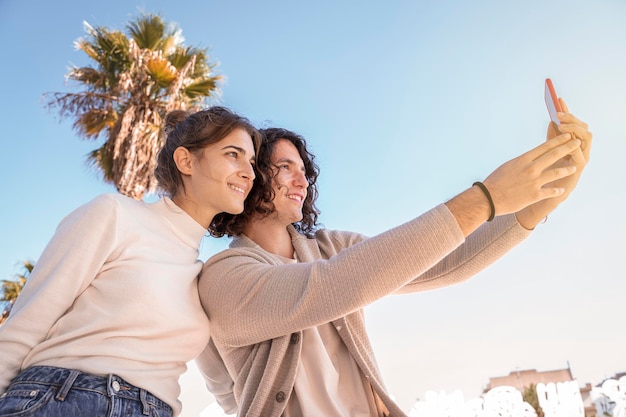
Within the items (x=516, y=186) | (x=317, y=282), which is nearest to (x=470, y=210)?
(x=516, y=186)

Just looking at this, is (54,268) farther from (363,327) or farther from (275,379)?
(363,327)

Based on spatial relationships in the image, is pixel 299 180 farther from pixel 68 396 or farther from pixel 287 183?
pixel 68 396

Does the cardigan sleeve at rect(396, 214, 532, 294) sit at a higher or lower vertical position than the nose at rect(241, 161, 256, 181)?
lower

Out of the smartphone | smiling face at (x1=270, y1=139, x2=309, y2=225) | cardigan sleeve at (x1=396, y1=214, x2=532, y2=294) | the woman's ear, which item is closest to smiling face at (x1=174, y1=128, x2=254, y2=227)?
the woman's ear

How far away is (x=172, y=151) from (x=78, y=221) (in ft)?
2.57

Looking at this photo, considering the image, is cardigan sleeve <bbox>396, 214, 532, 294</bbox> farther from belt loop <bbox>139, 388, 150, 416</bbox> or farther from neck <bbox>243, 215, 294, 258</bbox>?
belt loop <bbox>139, 388, 150, 416</bbox>

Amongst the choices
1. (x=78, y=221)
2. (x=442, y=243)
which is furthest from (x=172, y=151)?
(x=442, y=243)

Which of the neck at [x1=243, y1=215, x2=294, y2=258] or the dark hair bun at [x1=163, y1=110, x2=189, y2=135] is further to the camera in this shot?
the dark hair bun at [x1=163, y1=110, x2=189, y2=135]

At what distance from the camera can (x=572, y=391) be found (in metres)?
7.58

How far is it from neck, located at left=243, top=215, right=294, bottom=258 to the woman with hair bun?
551 millimetres

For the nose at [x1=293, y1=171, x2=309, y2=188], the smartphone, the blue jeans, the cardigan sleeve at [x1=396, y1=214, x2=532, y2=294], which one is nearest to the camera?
the blue jeans

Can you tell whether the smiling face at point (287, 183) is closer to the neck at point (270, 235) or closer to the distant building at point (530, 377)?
the neck at point (270, 235)

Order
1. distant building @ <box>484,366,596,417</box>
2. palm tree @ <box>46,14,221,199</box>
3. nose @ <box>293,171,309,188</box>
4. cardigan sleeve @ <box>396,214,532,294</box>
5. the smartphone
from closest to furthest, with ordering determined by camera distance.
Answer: the smartphone, cardigan sleeve @ <box>396,214,532,294</box>, nose @ <box>293,171,309,188</box>, palm tree @ <box>46,14,221,199</box>, distant building @ <box>484,366,596,417</box>

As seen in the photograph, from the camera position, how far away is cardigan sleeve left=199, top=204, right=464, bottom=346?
1729 millimetres
